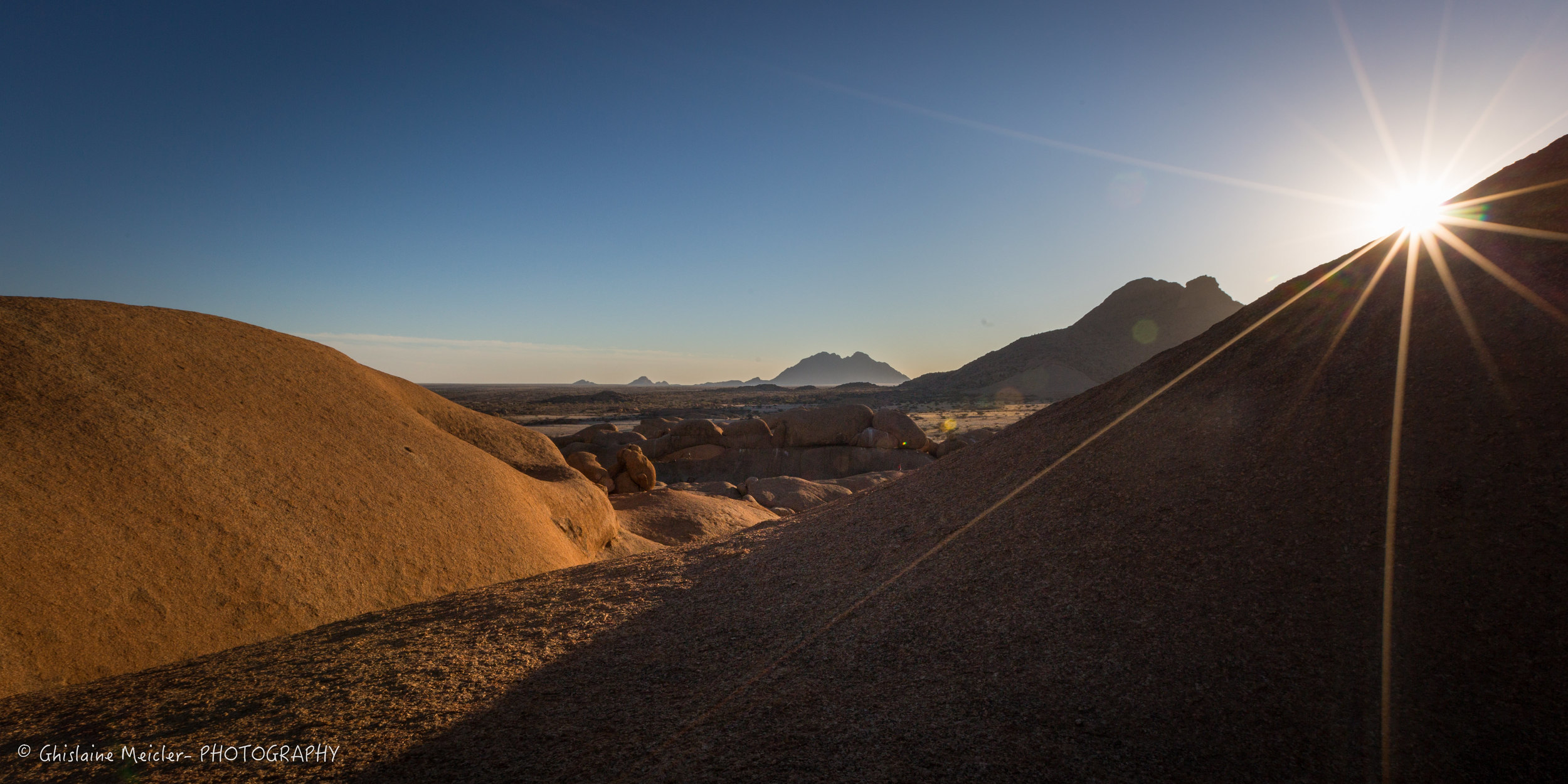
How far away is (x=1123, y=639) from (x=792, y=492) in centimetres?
1065

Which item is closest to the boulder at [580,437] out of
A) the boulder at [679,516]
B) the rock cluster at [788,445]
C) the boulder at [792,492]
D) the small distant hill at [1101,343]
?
the rock cluster at [788,445]

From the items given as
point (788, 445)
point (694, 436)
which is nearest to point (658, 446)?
point (694, 436)

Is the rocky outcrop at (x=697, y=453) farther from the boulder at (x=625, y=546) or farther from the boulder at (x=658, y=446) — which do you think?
the boulder at (x=625, y=546)

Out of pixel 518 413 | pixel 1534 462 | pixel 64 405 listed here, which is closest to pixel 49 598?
pixel 64 405

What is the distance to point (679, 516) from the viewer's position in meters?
10.0

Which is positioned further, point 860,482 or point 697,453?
point 697,453

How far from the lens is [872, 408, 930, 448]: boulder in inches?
728

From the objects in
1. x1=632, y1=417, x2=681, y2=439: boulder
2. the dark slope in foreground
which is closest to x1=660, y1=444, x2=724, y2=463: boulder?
x1=632, y1=417, x2=681, y2=439: boulder

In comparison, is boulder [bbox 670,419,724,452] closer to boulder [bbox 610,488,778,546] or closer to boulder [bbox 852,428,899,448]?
boulder [bbox 852,428,899,448]

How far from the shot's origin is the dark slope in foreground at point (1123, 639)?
2268mm

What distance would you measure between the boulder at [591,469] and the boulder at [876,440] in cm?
867

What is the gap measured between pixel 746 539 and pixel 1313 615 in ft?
12.7

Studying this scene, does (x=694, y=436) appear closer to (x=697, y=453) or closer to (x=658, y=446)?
(x=697, y=453)

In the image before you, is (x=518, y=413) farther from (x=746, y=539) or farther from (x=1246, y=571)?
(x=1246, y=571)
